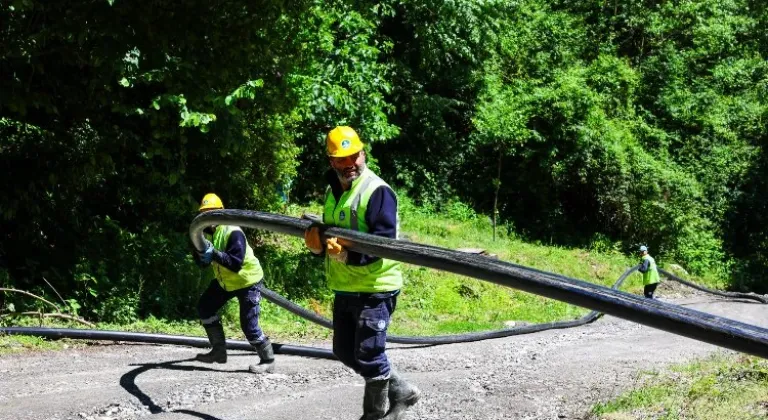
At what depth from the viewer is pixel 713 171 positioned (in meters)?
27.8

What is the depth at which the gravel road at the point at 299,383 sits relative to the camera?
19.8 feet

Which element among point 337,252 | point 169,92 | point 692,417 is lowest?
point 692,417

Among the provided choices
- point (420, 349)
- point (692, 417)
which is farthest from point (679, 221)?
point (692, 417)

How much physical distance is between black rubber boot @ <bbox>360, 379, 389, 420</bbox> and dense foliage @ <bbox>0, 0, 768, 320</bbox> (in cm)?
527

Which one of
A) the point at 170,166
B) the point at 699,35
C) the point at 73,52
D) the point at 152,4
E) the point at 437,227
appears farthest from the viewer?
the point at 699,35

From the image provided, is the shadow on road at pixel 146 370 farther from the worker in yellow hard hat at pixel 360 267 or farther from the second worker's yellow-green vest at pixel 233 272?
the worker in yellow hard hat at pixel 360 267

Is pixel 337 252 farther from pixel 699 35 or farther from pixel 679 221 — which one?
pixel 699 35

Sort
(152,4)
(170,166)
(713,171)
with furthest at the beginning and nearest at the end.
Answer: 1. (713,171)
2. (170,166)
3. (152,4)

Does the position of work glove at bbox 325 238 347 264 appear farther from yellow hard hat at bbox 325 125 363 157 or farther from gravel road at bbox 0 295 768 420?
gravel road at bbox 0 295 768 420

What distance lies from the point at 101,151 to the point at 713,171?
22.9 m

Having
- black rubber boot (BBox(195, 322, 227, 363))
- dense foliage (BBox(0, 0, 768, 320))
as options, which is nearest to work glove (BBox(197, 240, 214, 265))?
black rubber boot (BBox(195, 322, 227, 363))

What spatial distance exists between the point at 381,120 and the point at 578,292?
1456cm

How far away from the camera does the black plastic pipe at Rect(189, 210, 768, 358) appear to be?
309 cm

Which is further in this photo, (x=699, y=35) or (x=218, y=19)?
(x=699, y=35)
